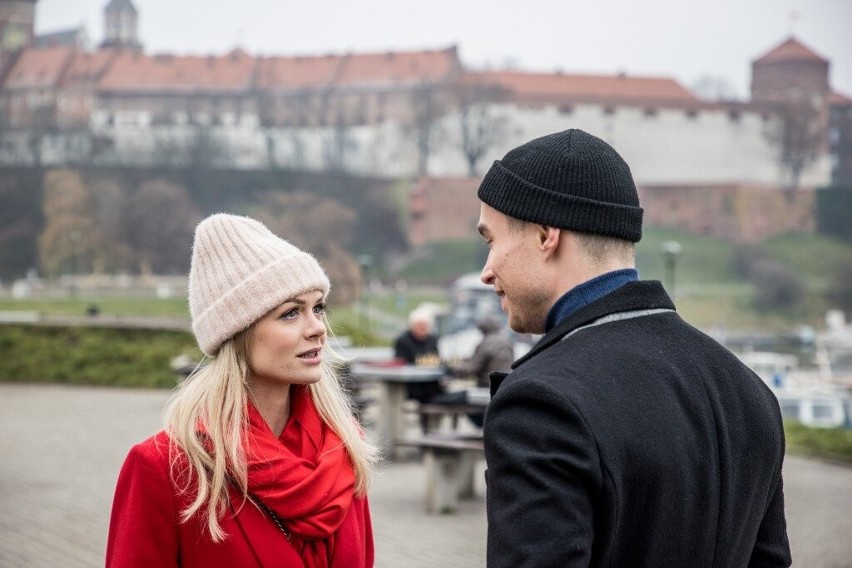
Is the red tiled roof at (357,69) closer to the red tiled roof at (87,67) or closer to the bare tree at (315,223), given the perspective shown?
the red tiled roof at (87,67)

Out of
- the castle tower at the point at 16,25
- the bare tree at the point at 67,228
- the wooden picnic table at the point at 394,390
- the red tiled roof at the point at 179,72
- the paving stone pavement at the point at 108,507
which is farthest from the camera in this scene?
the red tiled roof at the point at 179,72

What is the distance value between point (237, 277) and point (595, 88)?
207ft

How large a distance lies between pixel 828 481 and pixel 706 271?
44641 mm

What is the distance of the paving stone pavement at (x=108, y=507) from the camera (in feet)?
21.3

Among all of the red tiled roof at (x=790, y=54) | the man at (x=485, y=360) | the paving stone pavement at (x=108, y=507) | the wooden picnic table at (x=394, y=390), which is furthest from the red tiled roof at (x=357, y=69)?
the man at (x=485, y=360)

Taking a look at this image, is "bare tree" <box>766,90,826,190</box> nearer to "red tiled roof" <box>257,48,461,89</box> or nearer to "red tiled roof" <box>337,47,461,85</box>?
"red tiled roof" <box>337,47,461,85</box>

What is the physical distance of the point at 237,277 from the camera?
237 cm

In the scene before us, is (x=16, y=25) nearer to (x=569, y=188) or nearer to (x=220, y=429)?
(x=220, y=429)

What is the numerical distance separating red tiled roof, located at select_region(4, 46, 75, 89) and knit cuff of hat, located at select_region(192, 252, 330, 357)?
5701 centimetres

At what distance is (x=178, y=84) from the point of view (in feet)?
200

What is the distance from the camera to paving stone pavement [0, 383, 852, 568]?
6.50 metres

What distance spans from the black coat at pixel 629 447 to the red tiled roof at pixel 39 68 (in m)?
57.8

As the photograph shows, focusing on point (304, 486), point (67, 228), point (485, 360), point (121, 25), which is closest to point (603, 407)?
point (304, 486)

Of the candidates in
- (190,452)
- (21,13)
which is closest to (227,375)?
(190,452)
